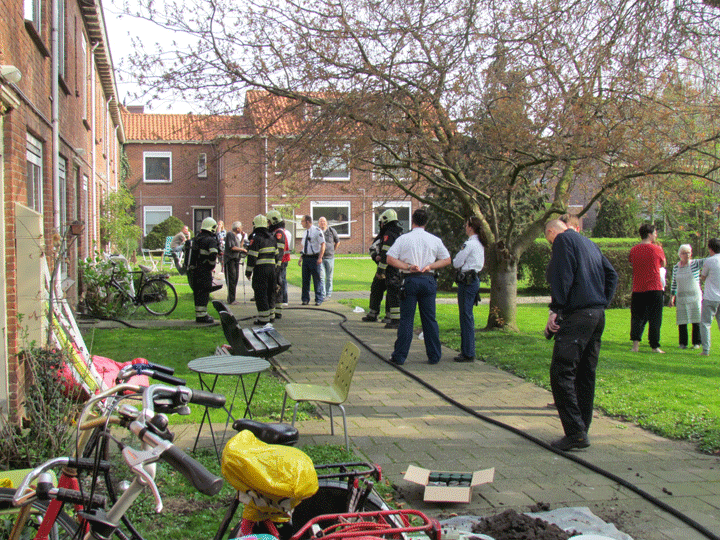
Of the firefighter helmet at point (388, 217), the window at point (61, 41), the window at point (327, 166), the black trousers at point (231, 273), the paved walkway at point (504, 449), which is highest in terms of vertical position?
the window at point (61, 41)

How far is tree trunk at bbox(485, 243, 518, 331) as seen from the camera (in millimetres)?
11453

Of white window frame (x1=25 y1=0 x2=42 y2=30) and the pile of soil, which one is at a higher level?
white window frame (x1=25 y1=0 x2=42 y2=30)

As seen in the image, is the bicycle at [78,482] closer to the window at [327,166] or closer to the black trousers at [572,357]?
the black trousers at [572,357]

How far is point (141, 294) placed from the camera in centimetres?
1310

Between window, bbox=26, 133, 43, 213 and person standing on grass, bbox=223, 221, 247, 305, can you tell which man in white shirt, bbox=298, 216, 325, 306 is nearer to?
person standing on grass, bbox=223, 221, 247, 305

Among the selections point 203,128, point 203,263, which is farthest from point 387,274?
point 203,128

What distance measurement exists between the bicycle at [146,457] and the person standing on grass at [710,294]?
33.0 ft

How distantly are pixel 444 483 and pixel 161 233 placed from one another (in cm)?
3512

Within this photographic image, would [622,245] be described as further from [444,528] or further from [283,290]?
[444,528]

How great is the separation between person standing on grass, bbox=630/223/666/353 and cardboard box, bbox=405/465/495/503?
6.86 metres

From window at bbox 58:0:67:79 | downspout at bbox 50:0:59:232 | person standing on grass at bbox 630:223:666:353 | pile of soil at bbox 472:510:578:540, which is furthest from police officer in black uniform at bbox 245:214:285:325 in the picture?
pile of soil at bbox 472:510:578:540

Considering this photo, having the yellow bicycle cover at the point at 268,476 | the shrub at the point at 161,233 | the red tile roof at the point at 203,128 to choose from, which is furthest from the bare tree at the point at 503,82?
the shrub at the point at 161,233

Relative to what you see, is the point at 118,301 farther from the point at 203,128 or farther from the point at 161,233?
the point at 161,233

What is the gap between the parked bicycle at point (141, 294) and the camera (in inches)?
511
